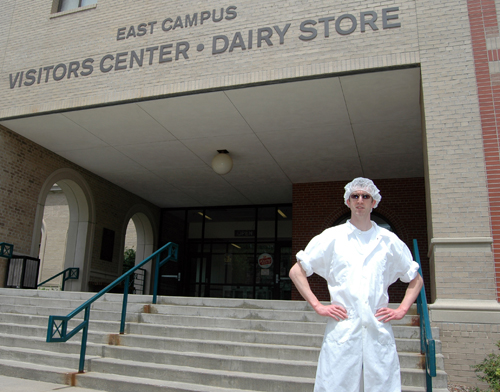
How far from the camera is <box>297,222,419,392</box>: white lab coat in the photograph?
2.27 meters

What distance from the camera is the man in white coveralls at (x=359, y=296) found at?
228 centimetres

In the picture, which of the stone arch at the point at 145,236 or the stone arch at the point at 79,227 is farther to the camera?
the stone arch at the point at 145,236

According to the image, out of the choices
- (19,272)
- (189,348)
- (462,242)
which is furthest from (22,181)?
(462,242)

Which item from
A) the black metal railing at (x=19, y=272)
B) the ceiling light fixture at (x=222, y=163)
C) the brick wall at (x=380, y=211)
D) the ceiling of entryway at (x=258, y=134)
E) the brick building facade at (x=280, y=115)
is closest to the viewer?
the brick building facade at (x=280, y=115)

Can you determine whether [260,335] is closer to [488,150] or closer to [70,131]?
[488,150]

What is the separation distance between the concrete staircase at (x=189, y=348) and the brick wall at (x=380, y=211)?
565 centimetres

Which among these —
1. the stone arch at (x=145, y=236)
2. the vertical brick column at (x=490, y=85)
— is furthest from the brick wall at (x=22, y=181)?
the vertical brick column at (x=490, y=85)

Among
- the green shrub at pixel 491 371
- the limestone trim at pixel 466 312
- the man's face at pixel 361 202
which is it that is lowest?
the green shrub at pixel 491 371

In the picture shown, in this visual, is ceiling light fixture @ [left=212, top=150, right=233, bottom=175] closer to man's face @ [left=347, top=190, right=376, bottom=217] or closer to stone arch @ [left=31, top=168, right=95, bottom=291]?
stone arch @ [left=31, top=168, right=95, bottom=291]

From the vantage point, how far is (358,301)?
7.80ft

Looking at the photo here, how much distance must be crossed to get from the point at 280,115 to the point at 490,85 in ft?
11.6

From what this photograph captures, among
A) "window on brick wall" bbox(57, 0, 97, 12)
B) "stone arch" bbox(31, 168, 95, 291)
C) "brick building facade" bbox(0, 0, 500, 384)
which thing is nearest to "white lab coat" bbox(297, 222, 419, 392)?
"brick building facade" bbox(0, 0, 500, 384)

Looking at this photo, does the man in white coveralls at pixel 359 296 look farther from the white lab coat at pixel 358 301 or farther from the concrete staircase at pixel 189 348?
the concrete staircase at pixel 189 348

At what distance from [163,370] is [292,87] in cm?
482
